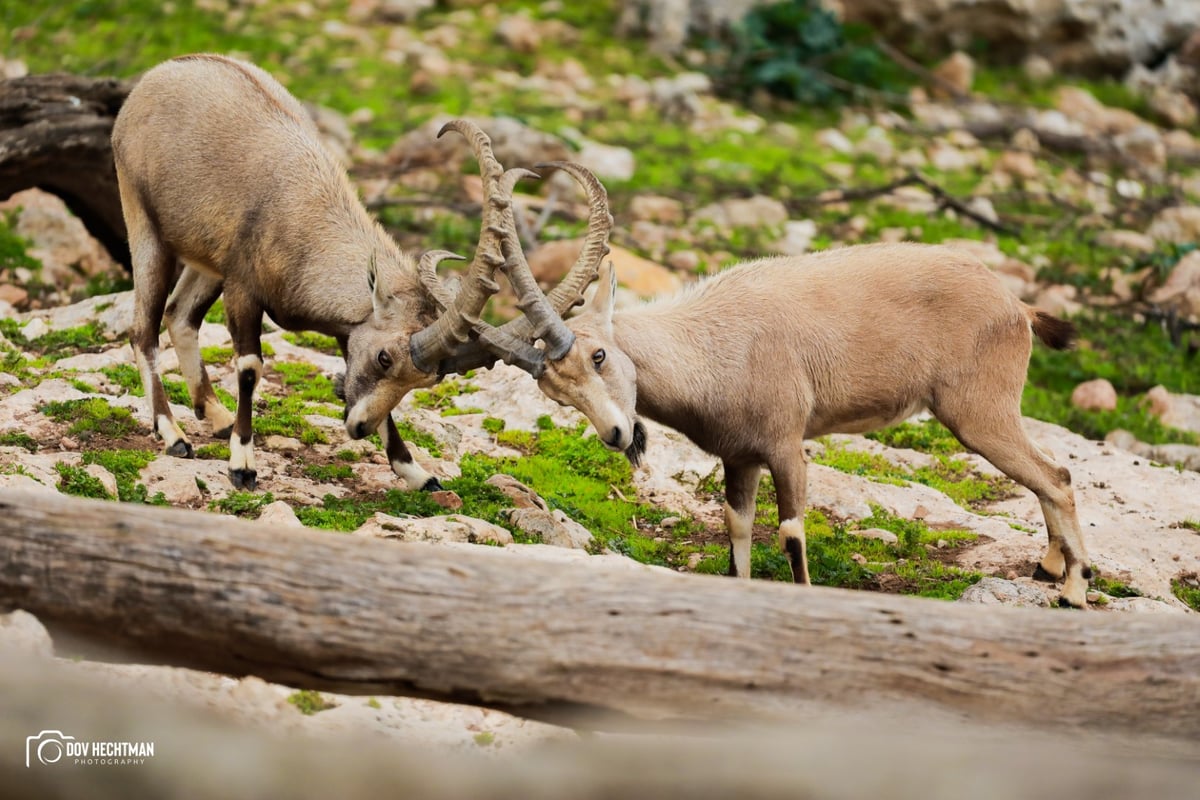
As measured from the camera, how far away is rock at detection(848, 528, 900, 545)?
9.16 m

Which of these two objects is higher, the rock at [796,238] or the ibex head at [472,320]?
the ibex head at [472,320]

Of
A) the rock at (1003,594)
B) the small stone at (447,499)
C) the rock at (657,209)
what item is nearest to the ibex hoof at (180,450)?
the small stone at (447,499)

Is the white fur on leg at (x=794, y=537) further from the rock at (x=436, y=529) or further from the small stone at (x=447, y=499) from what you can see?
the small stone at (x=447, y=499)

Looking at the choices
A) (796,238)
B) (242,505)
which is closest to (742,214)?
(796,238)

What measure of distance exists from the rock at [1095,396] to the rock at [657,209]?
15.9ft

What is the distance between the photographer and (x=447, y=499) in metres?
8.71

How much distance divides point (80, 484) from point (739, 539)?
13.3 ft

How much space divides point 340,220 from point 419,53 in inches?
411

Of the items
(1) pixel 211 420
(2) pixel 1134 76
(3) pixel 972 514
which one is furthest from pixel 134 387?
(2) pixel 1134 76

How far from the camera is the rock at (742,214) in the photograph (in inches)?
584

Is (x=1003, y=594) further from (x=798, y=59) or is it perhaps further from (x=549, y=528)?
(x=798, y=59)

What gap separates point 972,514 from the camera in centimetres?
966

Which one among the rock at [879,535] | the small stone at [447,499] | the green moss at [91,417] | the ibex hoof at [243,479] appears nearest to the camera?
the ibex hoof at [243,479]

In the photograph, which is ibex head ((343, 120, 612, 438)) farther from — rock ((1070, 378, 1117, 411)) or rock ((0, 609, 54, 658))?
rock ((1070, 378, 1117, 411))
